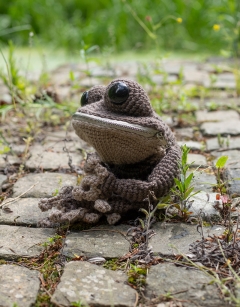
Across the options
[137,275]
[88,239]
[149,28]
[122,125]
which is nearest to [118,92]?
[122,125]

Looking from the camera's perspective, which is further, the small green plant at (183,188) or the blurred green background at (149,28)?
the blurred green background at (149,28)

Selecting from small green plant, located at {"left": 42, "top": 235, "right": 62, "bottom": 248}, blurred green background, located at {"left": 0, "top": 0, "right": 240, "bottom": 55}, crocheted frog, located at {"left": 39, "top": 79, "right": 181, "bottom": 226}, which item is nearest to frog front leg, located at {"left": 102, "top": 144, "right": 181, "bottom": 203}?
crocheted frog, located at {"left": 39, "top": 79, "right": 181, "bottom": 226}

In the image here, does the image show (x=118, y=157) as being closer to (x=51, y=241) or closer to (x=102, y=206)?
(x=102, y=206)

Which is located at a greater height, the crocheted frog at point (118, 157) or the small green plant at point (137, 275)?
the crocheted frog at point (118, 157)

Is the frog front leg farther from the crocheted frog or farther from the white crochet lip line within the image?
the white crochet lip line

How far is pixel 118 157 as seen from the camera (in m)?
2.27

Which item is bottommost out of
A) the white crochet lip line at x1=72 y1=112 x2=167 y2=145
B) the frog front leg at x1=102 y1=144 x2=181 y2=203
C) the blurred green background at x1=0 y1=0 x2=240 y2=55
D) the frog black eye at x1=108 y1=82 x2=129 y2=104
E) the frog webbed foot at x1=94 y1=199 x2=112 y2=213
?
the blurred green background at x1=0 y1=0 x2=240 y2=55

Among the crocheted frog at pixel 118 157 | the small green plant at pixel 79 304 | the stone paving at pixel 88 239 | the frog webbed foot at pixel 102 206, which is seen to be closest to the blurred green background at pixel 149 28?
the stone paving at pixel 88 239

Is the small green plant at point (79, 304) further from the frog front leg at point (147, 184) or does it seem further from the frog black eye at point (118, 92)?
the frog black eye at point (118, 92)

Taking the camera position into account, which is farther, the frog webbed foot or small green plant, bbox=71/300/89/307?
the frog webbed foot

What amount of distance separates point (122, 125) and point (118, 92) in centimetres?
15

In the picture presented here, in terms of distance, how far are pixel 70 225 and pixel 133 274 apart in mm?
480

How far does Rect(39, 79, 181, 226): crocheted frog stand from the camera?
7.13 feet

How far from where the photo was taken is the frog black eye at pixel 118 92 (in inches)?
86.1
